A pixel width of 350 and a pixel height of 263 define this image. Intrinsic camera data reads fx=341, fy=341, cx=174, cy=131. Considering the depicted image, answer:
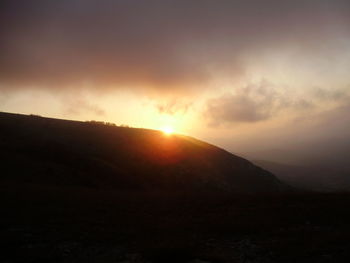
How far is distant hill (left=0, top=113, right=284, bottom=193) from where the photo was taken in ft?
132

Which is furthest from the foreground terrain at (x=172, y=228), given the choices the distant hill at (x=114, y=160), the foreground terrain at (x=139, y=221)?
the distant hill at (x=114, y=160)

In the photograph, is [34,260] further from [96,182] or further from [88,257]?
[96,182]

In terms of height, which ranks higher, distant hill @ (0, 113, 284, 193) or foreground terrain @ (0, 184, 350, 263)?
distant hill @ (0, 113, 284, 193)

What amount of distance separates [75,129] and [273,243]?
56.4 meters

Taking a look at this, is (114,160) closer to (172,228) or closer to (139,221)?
(139,221)

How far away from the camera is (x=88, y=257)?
48.2 ft

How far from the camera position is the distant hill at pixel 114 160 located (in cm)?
4009

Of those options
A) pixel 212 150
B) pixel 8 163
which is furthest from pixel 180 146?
pixel 8 163

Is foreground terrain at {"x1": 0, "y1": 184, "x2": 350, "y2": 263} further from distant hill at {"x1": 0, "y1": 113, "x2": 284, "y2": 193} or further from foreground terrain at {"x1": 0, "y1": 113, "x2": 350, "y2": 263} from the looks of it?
distant hill at {"x1": 0, "y1": 113, "x2": 284, "y2": 193}

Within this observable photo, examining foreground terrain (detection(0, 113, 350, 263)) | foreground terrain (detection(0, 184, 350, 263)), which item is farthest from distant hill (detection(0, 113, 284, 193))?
foreground terrain (detection(0, 184, 350, 263))

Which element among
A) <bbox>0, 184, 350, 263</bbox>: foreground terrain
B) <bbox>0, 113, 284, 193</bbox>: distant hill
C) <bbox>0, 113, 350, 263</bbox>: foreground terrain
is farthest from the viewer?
<bbox>0, 113, 284, 193</bbox>: distant hill

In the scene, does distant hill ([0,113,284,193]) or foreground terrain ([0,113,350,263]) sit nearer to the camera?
foreground terrain ([0,113,350,263])

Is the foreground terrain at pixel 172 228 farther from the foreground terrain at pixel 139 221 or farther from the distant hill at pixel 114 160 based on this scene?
the distant hill at pixel 114 160

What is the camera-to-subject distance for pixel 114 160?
54.5 m
